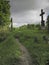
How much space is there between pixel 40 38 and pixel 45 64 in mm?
9943

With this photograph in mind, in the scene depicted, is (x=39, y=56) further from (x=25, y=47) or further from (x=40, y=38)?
(x=40, y=38)

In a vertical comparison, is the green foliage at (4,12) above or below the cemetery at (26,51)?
above

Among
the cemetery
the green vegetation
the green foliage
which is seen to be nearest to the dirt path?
the cemetery

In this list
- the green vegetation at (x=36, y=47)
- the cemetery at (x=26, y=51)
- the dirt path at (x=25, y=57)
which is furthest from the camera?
the green vegetation at (x=36, y=47)

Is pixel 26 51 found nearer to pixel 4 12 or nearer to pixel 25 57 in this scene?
pixel 25 57

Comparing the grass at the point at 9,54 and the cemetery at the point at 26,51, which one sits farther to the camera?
the cemetery at the point at 26,51

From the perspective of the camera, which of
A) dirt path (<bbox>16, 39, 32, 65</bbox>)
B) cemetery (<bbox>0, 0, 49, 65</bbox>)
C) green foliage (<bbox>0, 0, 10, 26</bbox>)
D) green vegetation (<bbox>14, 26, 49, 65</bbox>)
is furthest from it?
green foliage (<bbox>0, 0, 10, 26</bbox>)

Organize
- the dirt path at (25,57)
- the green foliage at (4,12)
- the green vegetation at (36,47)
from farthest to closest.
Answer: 1. the green foliage at (4,12)
2. the green vegetation at (36,47)
3. the dirt path at (25,57)

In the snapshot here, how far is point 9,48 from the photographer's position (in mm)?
26328

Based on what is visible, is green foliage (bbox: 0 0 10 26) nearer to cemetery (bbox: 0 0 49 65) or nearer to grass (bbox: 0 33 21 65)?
cemetery (bbox: 0 0 49 65)

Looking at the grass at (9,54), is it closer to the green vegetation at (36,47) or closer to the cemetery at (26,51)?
the cemetery at (26,51)

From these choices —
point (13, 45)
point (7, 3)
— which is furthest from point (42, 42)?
point (7, 3)

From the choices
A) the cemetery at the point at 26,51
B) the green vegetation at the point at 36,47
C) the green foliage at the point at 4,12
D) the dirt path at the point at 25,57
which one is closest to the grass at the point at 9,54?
the cemetery at the point at 26,51

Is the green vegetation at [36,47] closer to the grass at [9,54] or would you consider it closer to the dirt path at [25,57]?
the dirt path at [25,57]
